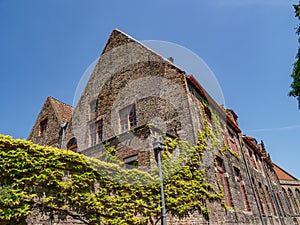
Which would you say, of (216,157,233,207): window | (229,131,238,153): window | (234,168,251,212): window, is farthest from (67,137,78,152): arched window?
(229,131,238,153): window

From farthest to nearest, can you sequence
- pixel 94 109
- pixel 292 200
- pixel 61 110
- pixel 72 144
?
pixel 292 200, pixel 61 110, pixel 72 144, pixel 94 109

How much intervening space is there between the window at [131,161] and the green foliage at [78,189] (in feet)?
3.90

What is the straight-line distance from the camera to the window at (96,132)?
44.9ft

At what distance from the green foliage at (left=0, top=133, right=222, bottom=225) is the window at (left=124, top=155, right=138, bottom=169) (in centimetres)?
119

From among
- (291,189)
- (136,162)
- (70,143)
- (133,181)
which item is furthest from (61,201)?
(291,189)

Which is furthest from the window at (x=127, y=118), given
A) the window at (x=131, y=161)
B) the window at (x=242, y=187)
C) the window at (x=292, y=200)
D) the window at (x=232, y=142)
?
the window at (x=292, y=200)

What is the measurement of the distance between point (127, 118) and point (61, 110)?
861 centimetres

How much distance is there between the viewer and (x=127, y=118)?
41.6 ft

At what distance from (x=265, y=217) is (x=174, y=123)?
10283 mm

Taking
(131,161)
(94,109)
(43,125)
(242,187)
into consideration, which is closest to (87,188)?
(131,161)

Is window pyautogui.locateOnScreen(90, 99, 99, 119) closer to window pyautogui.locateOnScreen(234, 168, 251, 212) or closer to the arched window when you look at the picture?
the arched window

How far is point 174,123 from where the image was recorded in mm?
10945

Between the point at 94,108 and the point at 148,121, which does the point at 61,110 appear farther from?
the point at 148,121

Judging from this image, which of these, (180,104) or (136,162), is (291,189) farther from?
(136,162)
